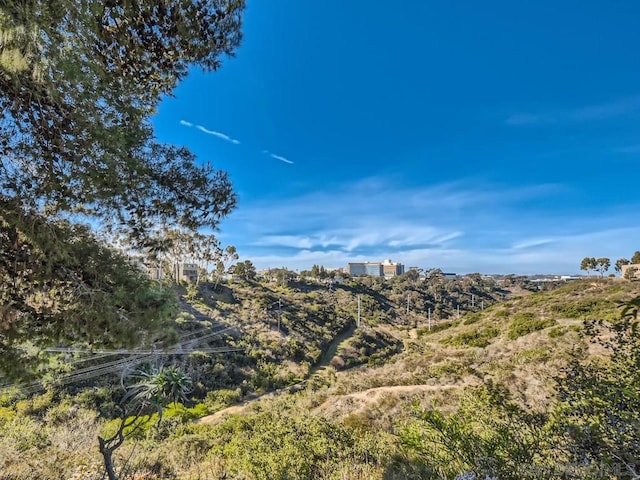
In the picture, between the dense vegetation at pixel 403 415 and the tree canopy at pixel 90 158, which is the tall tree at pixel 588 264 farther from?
the tree canopy at pixel 90 158

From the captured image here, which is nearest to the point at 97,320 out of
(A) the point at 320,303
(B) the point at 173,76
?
(B) the point at 173,76

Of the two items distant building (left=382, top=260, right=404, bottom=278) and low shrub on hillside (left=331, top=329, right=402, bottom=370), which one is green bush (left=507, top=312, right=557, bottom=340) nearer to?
low shrub on hillside (left=331, top=329, right=402, bottom=370)

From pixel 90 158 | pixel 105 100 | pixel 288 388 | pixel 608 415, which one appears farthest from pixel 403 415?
pixel 288 388

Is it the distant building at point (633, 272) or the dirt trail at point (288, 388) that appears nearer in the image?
the dirt trail at point (288, 388)

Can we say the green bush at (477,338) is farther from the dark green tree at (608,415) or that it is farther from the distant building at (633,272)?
the dark green tree at (608,415)

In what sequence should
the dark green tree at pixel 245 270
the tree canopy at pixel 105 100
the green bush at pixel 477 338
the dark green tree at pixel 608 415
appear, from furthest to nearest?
the dark green tree at pixel 245 270, the green bush at pixel 477 338, the tree canopy at pixel 105 100, the dark green tree at pixel 608 415

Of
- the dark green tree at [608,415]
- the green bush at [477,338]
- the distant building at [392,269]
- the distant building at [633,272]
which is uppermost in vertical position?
the distant building at [392,269]

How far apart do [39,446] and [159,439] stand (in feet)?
18.2

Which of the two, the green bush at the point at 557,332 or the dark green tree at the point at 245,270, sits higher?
the dark green tree at the point at 245,270

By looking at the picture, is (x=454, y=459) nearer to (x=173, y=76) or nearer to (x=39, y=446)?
(x=173, y=76)

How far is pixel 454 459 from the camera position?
2971mm

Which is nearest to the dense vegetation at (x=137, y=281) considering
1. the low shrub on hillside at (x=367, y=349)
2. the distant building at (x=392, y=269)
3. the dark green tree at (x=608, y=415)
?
the dark green tree at (x=608, y=415)

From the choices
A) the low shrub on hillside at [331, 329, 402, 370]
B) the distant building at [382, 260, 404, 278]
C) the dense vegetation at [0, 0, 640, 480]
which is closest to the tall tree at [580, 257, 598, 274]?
the low shrub on hillside at [331, 329, 402, 370]

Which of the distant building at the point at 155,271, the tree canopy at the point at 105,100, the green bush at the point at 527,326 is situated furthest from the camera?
the green bush at the point at 527,326
